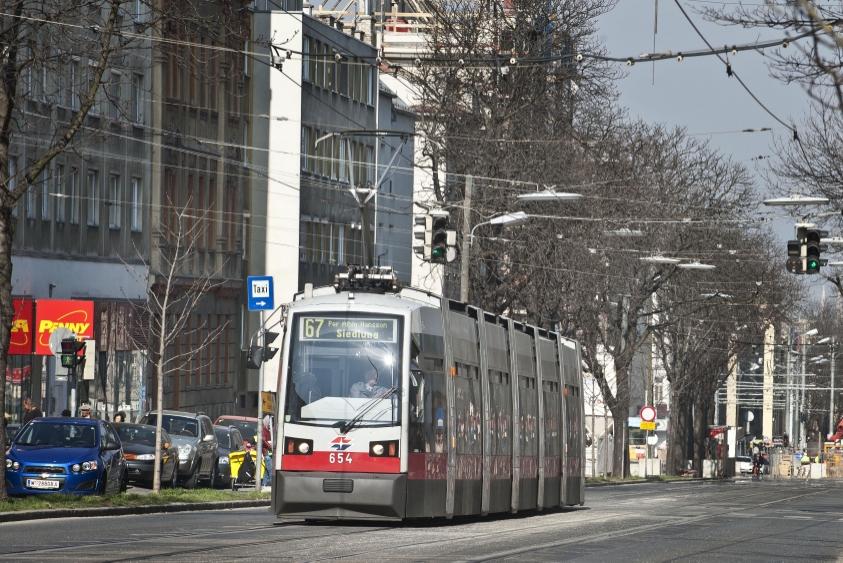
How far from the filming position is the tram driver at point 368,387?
2166 centimetres

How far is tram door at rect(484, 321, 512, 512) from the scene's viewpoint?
25375 mm

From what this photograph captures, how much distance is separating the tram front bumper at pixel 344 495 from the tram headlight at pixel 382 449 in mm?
277

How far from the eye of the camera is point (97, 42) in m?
25.5

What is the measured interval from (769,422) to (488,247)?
11840 cm

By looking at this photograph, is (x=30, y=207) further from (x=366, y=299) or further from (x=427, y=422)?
(x=427, y=422)

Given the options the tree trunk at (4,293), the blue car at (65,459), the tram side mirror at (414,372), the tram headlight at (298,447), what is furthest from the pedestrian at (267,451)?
the tram headlight at (298,447)

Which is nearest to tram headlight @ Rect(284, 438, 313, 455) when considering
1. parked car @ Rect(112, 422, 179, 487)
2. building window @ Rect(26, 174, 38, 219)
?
parked car @ Rect(112, 422, 179, 487)

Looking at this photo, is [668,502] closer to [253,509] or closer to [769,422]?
[253,509]

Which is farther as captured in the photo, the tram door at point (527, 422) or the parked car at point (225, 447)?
the parked car at point (225, 447)

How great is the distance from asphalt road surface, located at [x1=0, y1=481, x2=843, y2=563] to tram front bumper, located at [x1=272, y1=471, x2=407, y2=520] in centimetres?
24

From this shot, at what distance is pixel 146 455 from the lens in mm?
34719

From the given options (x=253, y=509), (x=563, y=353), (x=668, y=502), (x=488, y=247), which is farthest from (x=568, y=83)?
(x=253, y=509)

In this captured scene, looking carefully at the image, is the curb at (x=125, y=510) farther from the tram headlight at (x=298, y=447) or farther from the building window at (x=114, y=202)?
the building window at (x=114, y=202)

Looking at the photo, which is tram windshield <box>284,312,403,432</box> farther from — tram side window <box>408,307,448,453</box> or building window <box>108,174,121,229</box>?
building window <box>108,174,121,229</box>
